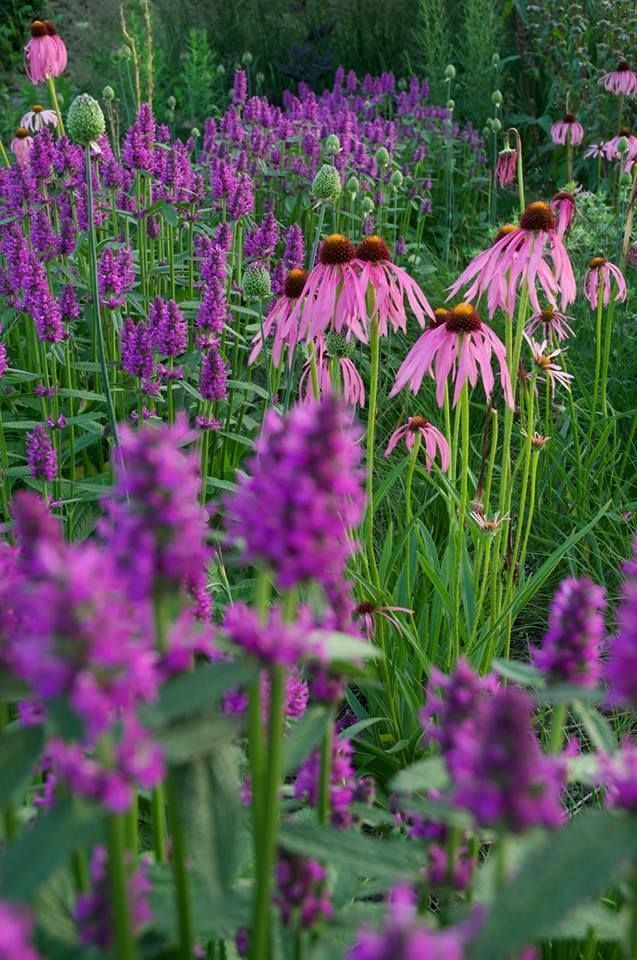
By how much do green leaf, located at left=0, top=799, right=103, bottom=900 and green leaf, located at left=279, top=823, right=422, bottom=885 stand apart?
18cm

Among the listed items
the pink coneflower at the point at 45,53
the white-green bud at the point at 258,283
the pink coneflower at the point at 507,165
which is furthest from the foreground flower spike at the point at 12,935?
the pink coneflower at the point at 45,53

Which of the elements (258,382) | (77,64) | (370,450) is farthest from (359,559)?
(77,64)

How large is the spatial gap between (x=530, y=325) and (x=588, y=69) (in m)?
4.46

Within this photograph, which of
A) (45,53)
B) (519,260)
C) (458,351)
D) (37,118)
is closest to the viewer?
(458,351)

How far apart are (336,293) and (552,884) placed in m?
1.71

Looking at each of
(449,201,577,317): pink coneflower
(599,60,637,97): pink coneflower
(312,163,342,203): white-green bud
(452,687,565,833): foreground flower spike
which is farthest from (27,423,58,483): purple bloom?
(599,60,637,97): pink coneflower

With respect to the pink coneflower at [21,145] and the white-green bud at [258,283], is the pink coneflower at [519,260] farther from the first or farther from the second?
the pink coneflower at [21,145]

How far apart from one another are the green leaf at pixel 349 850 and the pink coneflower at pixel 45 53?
3264 millimetres

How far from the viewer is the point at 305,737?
92 centimetres

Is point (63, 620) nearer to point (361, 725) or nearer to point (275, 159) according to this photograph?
point (361, 725)

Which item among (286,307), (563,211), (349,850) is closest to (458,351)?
(286,307)

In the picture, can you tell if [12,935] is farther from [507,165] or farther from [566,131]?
[566,131]

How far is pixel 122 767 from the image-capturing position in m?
0.65

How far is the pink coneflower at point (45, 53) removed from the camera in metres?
3.67
